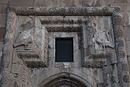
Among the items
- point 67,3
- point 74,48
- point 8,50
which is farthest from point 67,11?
point 8,50

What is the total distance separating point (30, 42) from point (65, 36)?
1.12 meters

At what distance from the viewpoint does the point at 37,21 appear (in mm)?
6625

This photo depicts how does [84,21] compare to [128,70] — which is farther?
[84,21]

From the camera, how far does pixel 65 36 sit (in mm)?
6742

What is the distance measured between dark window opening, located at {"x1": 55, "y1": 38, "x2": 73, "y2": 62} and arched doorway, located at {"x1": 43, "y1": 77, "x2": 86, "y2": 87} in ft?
1.91

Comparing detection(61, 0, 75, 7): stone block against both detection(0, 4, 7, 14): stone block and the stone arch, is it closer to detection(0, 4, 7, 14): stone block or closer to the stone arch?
detection(0, 4, 7, 14): stone block

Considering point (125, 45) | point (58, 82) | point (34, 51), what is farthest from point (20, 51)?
point (125, 45)

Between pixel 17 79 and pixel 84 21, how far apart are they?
102 inches

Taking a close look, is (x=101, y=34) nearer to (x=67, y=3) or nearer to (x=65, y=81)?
(x=67, y=3)

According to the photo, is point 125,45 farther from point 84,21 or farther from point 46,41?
point 46,41

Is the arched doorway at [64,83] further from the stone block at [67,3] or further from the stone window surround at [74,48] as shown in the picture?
the stone block at [67,3]

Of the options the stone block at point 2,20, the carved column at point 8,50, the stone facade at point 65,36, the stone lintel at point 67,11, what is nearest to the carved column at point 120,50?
the stone facade at point 65,36

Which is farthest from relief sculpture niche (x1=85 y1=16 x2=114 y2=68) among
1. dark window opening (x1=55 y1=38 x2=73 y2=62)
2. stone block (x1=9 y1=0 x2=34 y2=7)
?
stone block (x1=9 y1=0 x2=34 y2=7)

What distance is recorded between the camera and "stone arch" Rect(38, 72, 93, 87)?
6.05 metres
